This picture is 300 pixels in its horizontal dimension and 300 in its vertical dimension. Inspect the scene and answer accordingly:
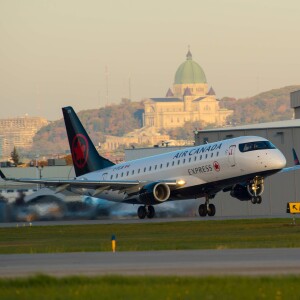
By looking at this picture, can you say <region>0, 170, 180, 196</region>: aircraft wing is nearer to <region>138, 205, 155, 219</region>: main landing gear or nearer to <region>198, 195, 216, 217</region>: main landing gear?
<region>138, 205, 155, 219</region>: main landing gear

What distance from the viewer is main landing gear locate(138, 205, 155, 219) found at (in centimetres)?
6850

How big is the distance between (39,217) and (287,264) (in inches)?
1738

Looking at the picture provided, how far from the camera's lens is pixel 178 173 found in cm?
6688

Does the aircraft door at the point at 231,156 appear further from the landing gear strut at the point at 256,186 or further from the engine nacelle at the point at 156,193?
the engine nacelle at the point at 156,193

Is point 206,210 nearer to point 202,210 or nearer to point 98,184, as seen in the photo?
point 202,210

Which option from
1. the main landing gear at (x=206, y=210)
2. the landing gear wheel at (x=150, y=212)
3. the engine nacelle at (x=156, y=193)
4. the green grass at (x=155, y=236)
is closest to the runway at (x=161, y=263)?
the green grass at (x=155, y=236)

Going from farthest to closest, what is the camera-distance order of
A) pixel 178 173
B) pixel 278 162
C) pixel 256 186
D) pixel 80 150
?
pixel 80 150 → pixel 178 173 → pixel 256 186 → pixel 278 162

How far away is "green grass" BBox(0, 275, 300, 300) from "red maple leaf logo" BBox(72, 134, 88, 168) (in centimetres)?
4725

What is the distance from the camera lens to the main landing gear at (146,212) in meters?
68.5

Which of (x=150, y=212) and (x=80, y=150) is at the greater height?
(x=80, y=150)

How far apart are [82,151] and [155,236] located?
25768 mm

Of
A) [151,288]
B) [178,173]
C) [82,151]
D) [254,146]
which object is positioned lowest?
[151,288]

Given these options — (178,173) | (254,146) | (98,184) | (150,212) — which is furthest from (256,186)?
(98,184)

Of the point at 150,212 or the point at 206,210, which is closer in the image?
the point at 206,210
